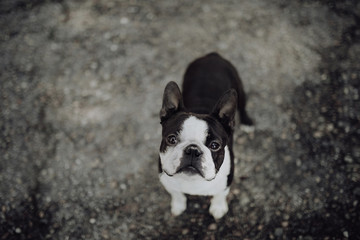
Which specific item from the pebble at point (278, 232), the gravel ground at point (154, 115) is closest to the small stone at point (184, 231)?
the gravel ground at point (154, 115)

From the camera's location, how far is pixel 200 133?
2932 mm

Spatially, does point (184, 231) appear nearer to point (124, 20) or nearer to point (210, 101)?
point (210, 101)

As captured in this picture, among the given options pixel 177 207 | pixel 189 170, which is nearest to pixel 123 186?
pixel 177 207

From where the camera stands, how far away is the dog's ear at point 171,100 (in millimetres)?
3068

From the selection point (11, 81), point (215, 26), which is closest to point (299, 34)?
point (215, 26)

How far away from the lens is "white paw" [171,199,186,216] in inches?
164

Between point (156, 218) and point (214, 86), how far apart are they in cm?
210

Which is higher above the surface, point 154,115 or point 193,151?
point 193,151

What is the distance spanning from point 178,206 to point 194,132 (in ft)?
5.55

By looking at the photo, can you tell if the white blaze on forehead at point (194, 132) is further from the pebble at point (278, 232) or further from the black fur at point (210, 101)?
the pebble at point (278, 232)

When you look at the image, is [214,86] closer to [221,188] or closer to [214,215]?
[221,188]

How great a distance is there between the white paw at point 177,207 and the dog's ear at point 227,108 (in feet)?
5.03

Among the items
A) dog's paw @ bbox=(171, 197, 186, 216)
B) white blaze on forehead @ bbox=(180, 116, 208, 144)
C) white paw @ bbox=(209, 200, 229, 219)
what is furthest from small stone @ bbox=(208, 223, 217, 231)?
white blaze on forehead @ bbox=(180, 116, 208, 144)

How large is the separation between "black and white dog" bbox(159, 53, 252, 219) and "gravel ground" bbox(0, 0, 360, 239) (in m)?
0.86
